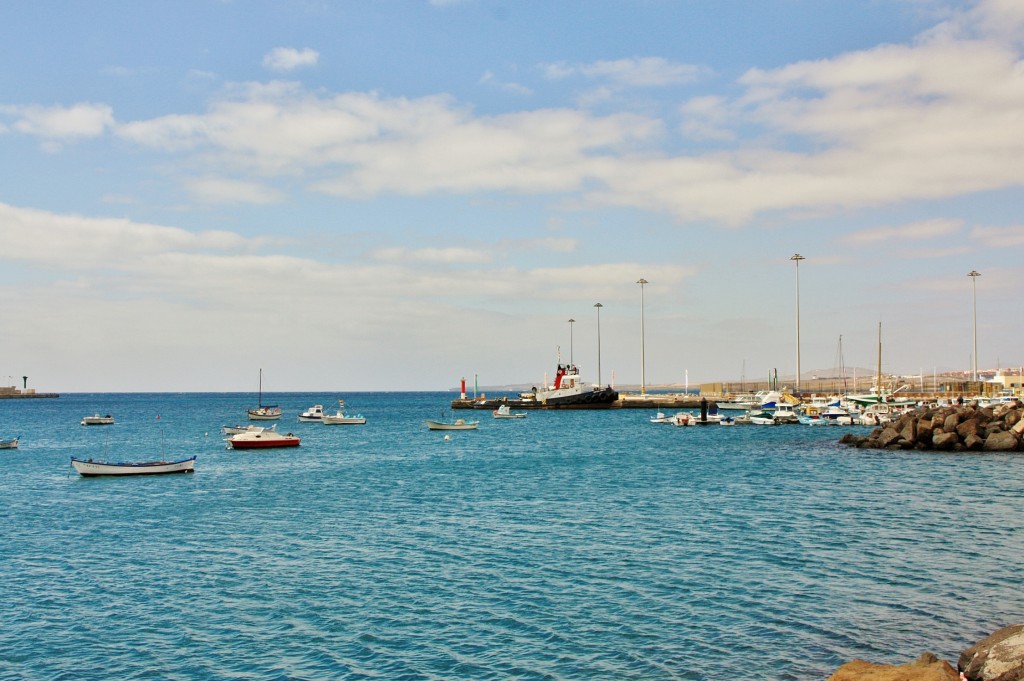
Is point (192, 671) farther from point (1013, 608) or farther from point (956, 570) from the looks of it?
point (956, 570)

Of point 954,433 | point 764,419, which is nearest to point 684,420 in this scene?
point 764,419

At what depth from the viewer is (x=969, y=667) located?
1633 centimetres

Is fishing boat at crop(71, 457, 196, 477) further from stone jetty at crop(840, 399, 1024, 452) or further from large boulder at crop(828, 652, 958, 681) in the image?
stone jetty at crop(840, 399, 1024, 452)

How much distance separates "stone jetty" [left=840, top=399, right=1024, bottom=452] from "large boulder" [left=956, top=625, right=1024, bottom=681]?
2244 inches

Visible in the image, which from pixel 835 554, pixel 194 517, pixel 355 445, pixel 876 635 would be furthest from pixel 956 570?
pixel 355 445

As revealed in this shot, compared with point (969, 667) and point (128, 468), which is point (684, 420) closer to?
point (128, 468)

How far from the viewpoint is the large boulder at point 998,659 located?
15.3 m

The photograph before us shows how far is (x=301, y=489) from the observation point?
49188mm

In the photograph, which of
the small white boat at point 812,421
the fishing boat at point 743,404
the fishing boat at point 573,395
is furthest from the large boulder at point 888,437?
the fishing boat at point 573,395

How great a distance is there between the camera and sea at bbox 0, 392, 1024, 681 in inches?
744

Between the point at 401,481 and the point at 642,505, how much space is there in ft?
60.5

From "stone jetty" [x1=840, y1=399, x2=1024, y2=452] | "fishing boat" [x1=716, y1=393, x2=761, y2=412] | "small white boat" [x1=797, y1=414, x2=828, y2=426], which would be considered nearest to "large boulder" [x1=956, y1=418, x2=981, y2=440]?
"stone jetty" [x1=840, y1=399, x2=1024, y2=452]

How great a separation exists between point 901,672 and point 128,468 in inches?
2098

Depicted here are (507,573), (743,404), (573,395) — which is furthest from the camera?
(573,395)
